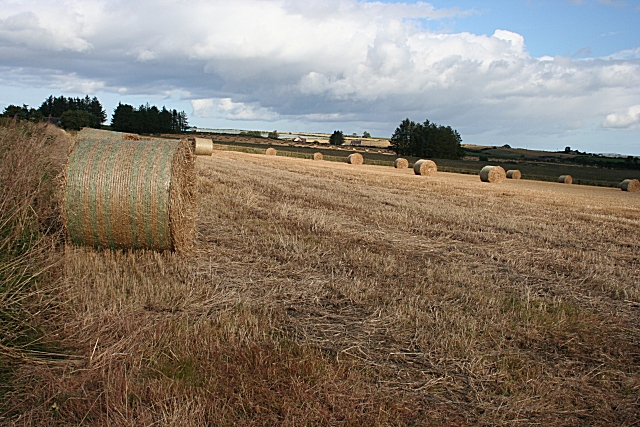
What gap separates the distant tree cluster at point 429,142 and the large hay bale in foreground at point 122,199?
73.3 metres

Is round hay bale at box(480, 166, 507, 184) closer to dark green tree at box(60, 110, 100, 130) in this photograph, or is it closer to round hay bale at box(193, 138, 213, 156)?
round hay bale at box(193, 138, 213, 156)

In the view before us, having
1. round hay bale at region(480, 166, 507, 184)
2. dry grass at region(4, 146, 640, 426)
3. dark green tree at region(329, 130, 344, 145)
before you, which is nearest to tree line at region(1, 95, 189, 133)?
dark green tree at region(329, 130, 344, 145)

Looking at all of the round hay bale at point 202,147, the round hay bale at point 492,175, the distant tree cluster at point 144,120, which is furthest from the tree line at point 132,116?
the round hay bale at point 492,175

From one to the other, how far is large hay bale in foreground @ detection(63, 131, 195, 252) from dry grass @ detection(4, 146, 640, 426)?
0.24m

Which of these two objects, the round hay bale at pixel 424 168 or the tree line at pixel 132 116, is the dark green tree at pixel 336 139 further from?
the round hay bale at pixel 424 168

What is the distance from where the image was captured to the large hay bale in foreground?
23.1 feet

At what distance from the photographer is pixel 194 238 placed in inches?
325

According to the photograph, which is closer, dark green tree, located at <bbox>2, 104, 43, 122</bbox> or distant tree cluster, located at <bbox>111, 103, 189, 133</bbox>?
dark green tree, located at <bbox>2, 104, 43, 122</bbox>

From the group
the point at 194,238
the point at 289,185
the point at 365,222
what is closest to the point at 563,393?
the point at 194,238

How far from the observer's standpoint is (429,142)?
85.2m

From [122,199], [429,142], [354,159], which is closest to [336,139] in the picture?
[429,142]

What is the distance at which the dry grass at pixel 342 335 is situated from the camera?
3.51 metres

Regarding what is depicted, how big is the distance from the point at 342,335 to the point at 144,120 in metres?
89.6

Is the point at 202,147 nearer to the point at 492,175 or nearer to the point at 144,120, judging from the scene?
the point at 492,175
